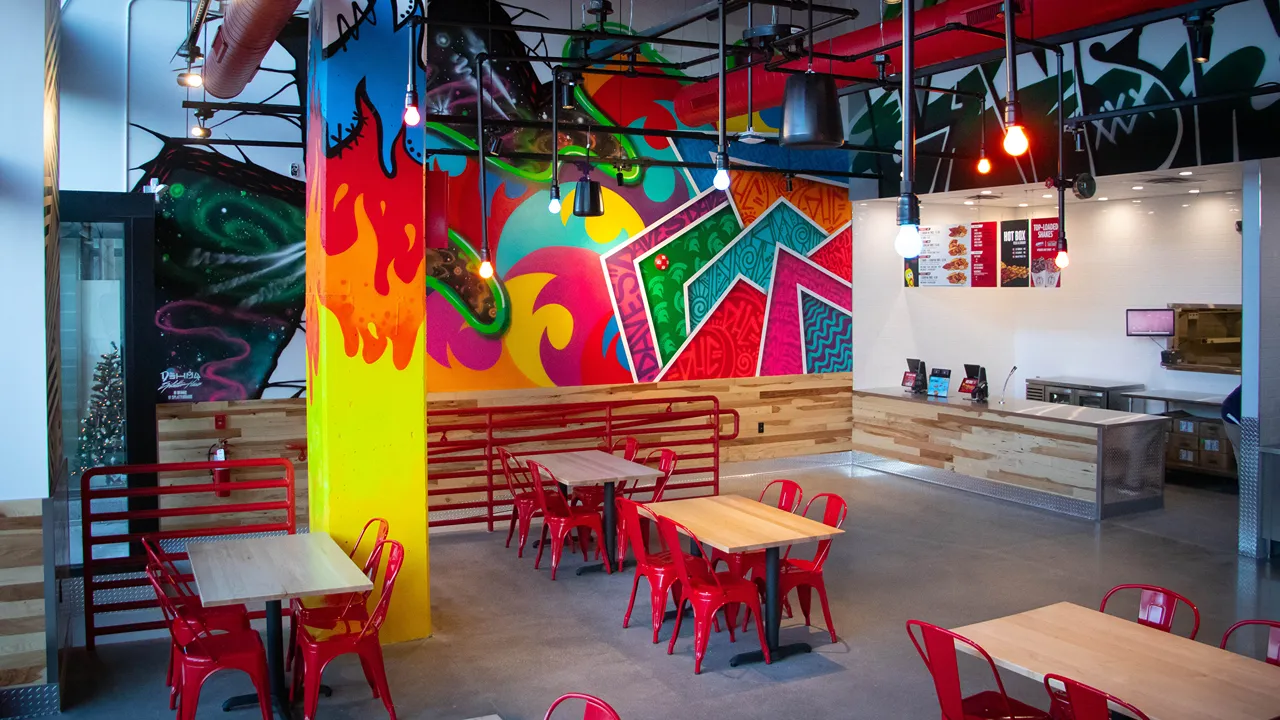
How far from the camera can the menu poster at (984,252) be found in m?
12.7

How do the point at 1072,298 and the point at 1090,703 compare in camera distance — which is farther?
the point at 1072,298

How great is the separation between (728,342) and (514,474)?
11.7 feet

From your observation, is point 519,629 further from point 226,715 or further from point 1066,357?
point 1066,357

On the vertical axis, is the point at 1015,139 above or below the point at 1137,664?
above

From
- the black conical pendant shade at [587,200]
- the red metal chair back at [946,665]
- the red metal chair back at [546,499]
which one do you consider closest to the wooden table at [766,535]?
the red metal chair back at [546,499]

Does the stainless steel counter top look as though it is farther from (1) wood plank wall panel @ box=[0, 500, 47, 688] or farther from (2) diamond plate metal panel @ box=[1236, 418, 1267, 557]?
(1) wood plank wall panel @ box=[0, 500, 47, 688]

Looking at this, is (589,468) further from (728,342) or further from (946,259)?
(946,259)

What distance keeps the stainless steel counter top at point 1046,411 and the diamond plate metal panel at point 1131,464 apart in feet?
0.32

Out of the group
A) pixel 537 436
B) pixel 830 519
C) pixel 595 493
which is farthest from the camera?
pixel 537 436

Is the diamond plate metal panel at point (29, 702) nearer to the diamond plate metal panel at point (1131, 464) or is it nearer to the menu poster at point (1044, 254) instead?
the diamond plate metal panel at point (1131, 464)

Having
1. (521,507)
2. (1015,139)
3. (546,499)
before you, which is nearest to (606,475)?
(546,499)

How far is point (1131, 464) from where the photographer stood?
383 inches

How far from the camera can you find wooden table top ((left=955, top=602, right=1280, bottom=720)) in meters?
3.55

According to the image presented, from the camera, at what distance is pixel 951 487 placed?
1117 centimetres
